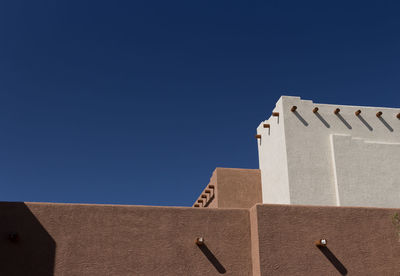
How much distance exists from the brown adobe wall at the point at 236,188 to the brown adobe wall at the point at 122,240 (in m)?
7.49

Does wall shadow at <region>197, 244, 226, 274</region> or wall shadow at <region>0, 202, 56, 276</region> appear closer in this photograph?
wall shadow at <region>0, 202, 56, 276</region>

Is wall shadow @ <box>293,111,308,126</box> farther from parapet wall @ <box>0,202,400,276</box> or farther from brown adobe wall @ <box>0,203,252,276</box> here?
brown adobe wall @ <box>0,203,252,276</box>

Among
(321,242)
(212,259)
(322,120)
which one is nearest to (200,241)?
(212,259)

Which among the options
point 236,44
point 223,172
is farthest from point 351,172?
point 236,44

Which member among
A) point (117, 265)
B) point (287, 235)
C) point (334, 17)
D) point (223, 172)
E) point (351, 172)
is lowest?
point (117, 265)

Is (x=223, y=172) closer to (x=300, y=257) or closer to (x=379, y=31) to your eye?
(x=300, y=257)

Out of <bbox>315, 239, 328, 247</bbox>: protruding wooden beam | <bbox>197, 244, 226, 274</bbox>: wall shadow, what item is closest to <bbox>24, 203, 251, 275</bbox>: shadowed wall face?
<bbox>197, 244, 226, 274</bbox>: wall shadow

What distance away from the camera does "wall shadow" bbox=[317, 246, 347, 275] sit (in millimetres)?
12148

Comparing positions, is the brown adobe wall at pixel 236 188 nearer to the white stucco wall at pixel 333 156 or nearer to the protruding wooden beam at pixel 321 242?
the white stucco wall at pixel 333 156

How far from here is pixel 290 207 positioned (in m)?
12.5

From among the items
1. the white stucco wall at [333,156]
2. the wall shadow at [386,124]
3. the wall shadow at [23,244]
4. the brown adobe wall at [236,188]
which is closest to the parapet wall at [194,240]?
the wall shadow at [23,244]

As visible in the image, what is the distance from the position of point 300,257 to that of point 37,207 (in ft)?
21.6

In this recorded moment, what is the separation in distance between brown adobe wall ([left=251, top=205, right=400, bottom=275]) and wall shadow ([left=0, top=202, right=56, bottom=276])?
5075 millimetres

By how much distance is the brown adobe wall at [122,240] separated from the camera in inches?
450
